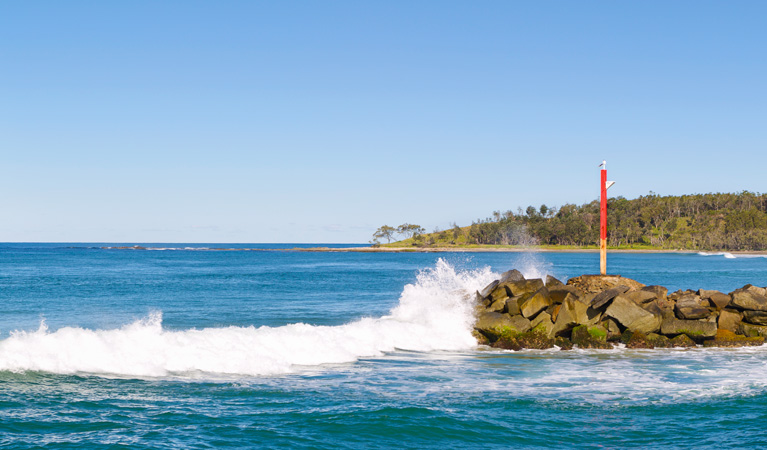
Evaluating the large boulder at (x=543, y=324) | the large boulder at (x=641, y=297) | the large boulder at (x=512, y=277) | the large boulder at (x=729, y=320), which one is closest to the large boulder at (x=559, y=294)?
the large boulder at (x=512, y=277)

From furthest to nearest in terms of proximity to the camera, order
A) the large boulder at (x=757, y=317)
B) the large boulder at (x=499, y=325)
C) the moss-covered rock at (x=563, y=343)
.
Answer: the large boulder at (x=757, y=317)
the large boulder at (x=499, y=325)
the moss-covered rock at (x=563, y=343)

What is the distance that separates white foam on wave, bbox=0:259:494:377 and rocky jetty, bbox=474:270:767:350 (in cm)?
156

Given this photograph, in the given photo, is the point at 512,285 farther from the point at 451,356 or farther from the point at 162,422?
the point at 162,422

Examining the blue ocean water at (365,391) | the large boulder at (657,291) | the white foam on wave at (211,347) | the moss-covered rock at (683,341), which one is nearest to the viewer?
the blue ocean water at (365,391)

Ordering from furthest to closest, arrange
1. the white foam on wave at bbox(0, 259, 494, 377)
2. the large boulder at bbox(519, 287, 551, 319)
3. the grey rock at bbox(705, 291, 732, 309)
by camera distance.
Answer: the grey rock at bbox(705, 291, 732, 309), the large boulder at bbox(519, 287, 551, 319), the white foam on wave at bbox(0, 259, 494, 377)

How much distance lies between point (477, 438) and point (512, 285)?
46.4 feet

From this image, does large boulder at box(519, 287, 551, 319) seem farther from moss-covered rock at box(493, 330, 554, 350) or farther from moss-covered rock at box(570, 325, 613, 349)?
moss-covered rock at box(570, 325, 613, 349)

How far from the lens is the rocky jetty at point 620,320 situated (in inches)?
808

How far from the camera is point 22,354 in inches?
588

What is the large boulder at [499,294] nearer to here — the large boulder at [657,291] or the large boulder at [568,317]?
the large boulder at [568,317]

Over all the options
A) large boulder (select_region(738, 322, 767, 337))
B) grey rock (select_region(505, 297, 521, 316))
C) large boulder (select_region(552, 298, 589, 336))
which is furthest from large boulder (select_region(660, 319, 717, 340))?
grey rock (select_region(505, 297, 521, 316))

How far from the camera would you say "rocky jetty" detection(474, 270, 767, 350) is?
20.5 m

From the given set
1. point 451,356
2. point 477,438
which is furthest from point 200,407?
point 451,356

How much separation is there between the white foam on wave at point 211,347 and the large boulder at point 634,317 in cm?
496
